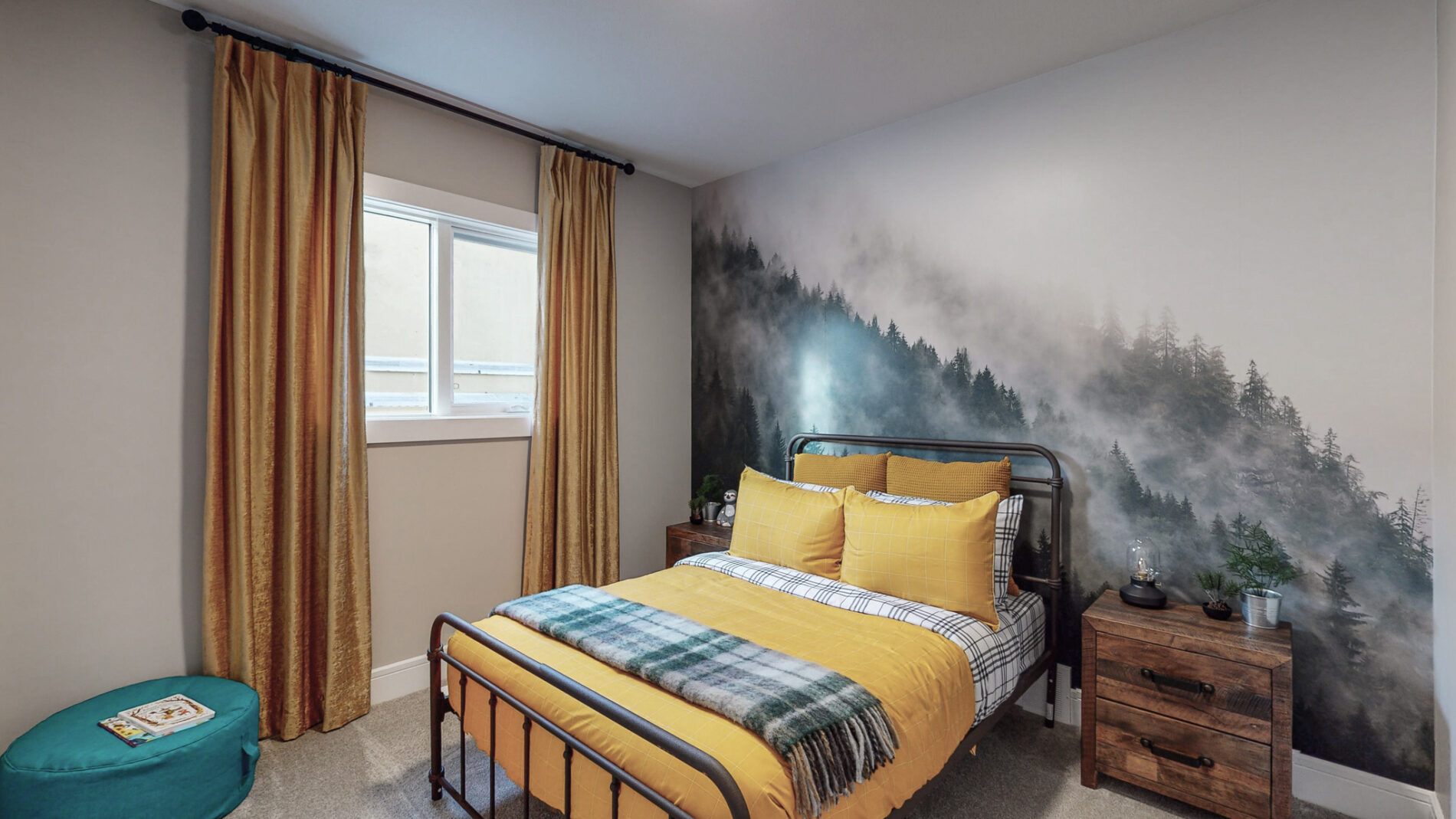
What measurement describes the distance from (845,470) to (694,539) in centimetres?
98

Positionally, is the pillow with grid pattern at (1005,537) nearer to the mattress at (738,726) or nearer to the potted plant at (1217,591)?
the mattress at (738,726)

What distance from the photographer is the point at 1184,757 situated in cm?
208

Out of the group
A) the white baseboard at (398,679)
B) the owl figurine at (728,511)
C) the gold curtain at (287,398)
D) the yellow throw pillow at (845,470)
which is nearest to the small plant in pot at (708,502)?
the owl figurine at (728,511)

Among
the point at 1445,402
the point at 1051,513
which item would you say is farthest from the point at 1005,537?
the point at 1445,402

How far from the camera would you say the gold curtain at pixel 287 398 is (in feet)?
7.91

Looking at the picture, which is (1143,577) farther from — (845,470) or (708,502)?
(708,502)

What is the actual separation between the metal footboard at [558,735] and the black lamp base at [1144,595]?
70.9 inches

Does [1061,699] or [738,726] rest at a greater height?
[738,726]

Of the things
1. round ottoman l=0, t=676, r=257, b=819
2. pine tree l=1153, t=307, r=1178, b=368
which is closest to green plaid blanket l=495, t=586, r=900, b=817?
round ottoman l=0, t=676, r=257, b=819

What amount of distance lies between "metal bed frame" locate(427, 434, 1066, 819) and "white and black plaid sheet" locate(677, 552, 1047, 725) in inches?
→ 3.5

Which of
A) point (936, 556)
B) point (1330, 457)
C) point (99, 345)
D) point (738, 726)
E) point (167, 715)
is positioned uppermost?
point (99, 345)

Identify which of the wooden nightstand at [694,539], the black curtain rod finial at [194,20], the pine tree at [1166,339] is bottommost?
A: the wooden nightstand at [694,539]

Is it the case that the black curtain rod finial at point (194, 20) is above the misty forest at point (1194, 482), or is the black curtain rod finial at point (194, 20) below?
above

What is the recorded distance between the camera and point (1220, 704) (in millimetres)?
2020
